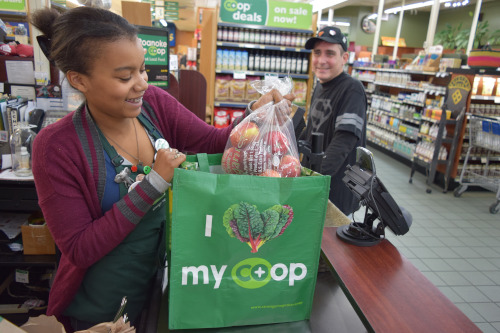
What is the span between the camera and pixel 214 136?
1.48 metres

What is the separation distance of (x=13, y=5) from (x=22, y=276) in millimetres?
2838

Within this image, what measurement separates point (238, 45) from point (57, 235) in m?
4.69

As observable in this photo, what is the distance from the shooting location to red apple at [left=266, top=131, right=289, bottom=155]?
1.08m

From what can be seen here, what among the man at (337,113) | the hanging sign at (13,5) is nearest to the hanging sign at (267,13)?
the hanging sign at (13,5)

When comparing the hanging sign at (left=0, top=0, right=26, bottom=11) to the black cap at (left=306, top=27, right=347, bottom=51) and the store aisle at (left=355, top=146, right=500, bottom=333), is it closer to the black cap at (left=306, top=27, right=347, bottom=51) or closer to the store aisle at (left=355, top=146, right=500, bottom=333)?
the black cap at (left=306, top=27, right=347, bottom=51)

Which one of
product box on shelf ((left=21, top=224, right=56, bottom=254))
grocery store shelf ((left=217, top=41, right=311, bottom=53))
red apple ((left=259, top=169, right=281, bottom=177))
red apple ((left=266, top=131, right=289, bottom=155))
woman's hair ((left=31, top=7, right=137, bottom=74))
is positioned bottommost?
product box on shelf ((left=21, top=224, right=56, bottom=254))

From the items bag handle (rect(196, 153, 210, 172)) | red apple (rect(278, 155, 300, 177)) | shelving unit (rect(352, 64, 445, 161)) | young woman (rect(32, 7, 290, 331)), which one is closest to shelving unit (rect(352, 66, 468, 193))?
shelving unit (rect(352, 64, 445, 161))

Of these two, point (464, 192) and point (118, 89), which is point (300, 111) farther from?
point (464, 192)

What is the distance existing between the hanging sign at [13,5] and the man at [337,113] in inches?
118

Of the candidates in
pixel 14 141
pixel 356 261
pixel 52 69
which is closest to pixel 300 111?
pixel 356 261

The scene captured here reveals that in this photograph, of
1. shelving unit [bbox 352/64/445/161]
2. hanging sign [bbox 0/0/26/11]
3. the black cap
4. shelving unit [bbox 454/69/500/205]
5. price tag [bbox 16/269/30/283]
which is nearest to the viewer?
price tag [bbox 16/269/30/283]

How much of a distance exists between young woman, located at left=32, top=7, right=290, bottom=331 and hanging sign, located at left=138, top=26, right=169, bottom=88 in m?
1.60

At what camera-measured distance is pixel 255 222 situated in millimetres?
901

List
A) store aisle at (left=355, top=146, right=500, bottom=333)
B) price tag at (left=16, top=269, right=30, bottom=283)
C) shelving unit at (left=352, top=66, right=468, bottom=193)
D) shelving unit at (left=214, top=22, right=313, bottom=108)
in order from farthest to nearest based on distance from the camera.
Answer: shelving unit at (left=352, top=66, right=468, bottom=193) < shelving unit at (left=214, top=22, right=313, bottom=108) < store aisle at (left=355, top=146, right=500, bottom=333) < price tag at (left=16, top=269, right=30, bottom=283)
